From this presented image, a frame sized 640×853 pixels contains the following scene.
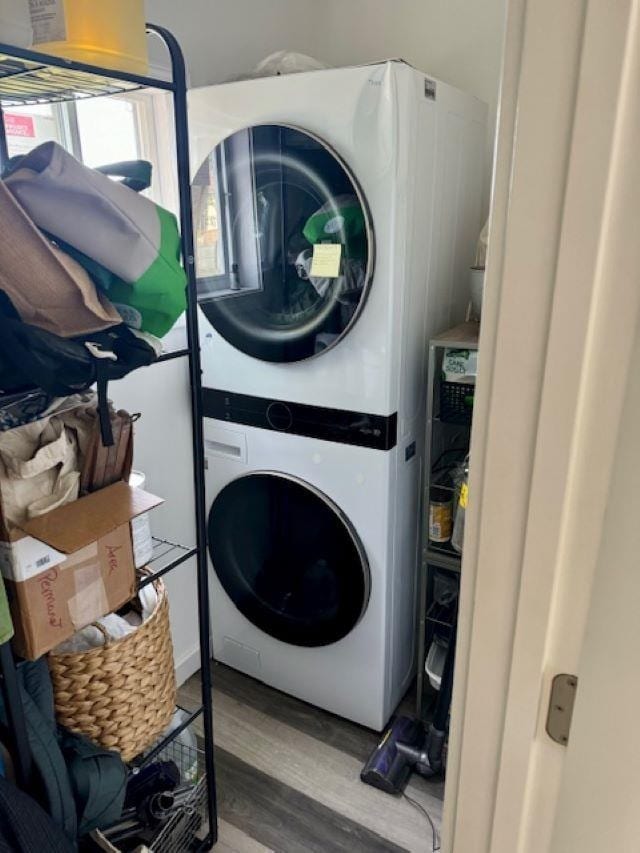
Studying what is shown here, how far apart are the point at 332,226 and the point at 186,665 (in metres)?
1.50

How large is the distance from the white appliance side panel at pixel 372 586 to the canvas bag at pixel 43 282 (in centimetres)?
85

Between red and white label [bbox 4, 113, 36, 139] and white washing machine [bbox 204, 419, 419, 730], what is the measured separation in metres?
0.87

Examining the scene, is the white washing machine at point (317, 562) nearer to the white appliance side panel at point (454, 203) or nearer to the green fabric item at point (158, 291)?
the white appliance side panel at point (454, 203)

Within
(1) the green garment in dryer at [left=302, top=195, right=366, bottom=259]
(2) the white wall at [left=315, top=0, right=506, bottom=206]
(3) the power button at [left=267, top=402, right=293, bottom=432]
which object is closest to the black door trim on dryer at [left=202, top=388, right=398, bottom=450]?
(3) the power button at [left=267, top=402, right=293, bottom=432]

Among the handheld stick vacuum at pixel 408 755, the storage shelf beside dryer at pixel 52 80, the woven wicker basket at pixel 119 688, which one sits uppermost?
the storage shelf beside dryer at pixel 52 80

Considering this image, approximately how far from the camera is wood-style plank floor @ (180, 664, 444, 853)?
1.56m

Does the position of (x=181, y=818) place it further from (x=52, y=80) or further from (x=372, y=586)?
(x=52, y=80)

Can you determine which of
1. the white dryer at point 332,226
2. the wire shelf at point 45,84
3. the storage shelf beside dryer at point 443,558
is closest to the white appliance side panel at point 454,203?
the white dryer at point 332,226

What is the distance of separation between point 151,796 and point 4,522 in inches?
36.5

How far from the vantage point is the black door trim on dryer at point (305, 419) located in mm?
1565

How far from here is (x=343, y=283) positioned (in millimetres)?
1494

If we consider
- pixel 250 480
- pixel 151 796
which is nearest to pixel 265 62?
pixel 250 480

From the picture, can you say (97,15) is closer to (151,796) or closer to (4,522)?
(4,522)

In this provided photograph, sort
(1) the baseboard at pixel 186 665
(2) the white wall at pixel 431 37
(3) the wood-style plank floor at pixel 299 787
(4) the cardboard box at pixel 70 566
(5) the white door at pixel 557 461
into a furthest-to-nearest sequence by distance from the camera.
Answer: (1) the baseboard at pixel 186 665
(2) the white wall at pixel 431 37
(3) the wood-style plank floor at pixel 299 787
(4) the cardboard box at pixel 70 566
(5) the white door at pixel 557 461
